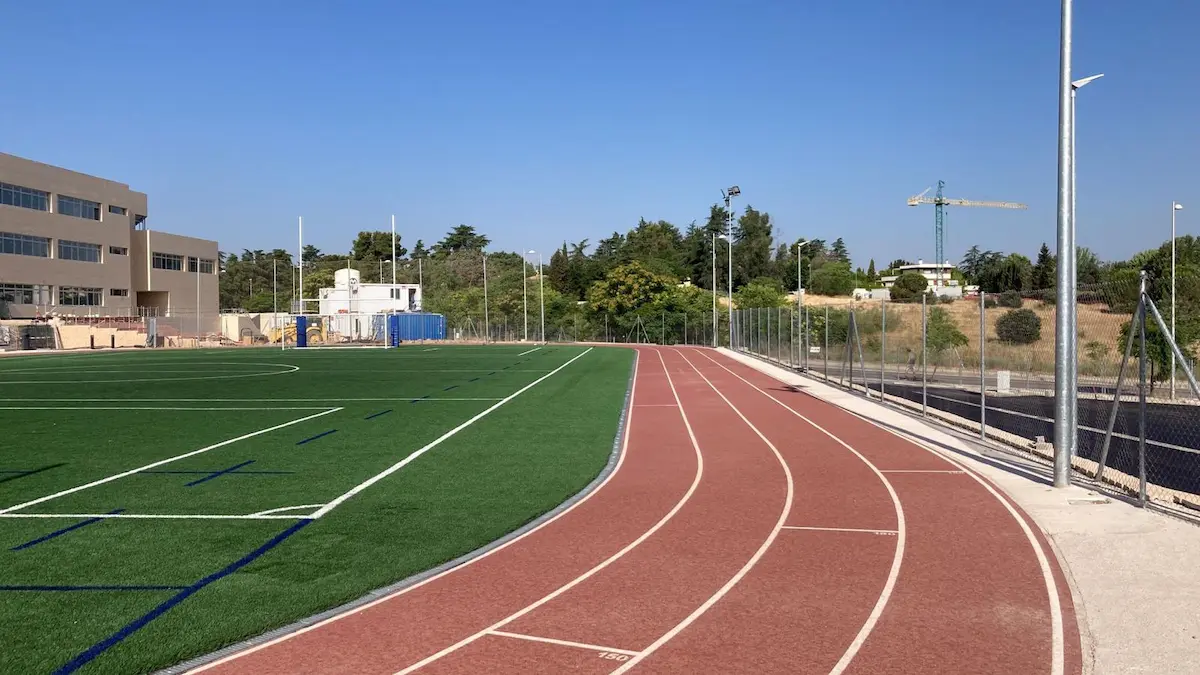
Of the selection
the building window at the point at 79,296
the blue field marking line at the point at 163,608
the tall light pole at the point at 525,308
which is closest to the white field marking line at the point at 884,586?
the blue field marking line at the point at 163,608

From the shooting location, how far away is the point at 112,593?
21.2 feet

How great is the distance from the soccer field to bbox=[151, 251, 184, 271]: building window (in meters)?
53.0

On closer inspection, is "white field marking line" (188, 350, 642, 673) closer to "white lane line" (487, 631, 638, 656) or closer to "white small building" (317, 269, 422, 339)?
"white lane line" (487, 631, 638, 656)

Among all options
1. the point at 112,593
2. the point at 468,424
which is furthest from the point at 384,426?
the point at 112,593

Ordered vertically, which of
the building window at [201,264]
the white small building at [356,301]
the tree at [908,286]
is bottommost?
the white small building at [356,301]

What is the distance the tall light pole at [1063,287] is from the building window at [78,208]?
2674 inches

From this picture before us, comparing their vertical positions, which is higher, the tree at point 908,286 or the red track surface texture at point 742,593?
the tree at point 908,286

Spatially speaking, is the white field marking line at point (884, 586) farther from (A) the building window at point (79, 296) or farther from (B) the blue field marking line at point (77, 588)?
(A) the building window at point (79, 296)

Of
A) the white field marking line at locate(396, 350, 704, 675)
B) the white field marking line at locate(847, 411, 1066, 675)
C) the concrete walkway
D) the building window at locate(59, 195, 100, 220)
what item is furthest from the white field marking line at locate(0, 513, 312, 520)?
the building window at locate(59, 195, 100, 220)

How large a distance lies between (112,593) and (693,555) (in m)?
4.64

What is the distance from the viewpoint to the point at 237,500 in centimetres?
980

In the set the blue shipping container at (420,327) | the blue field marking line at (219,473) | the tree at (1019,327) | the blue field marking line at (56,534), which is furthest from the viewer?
the blue shipping container at (420,327)

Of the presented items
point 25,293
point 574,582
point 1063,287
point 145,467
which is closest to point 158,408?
point 145,467

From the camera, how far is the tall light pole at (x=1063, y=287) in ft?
33.1
